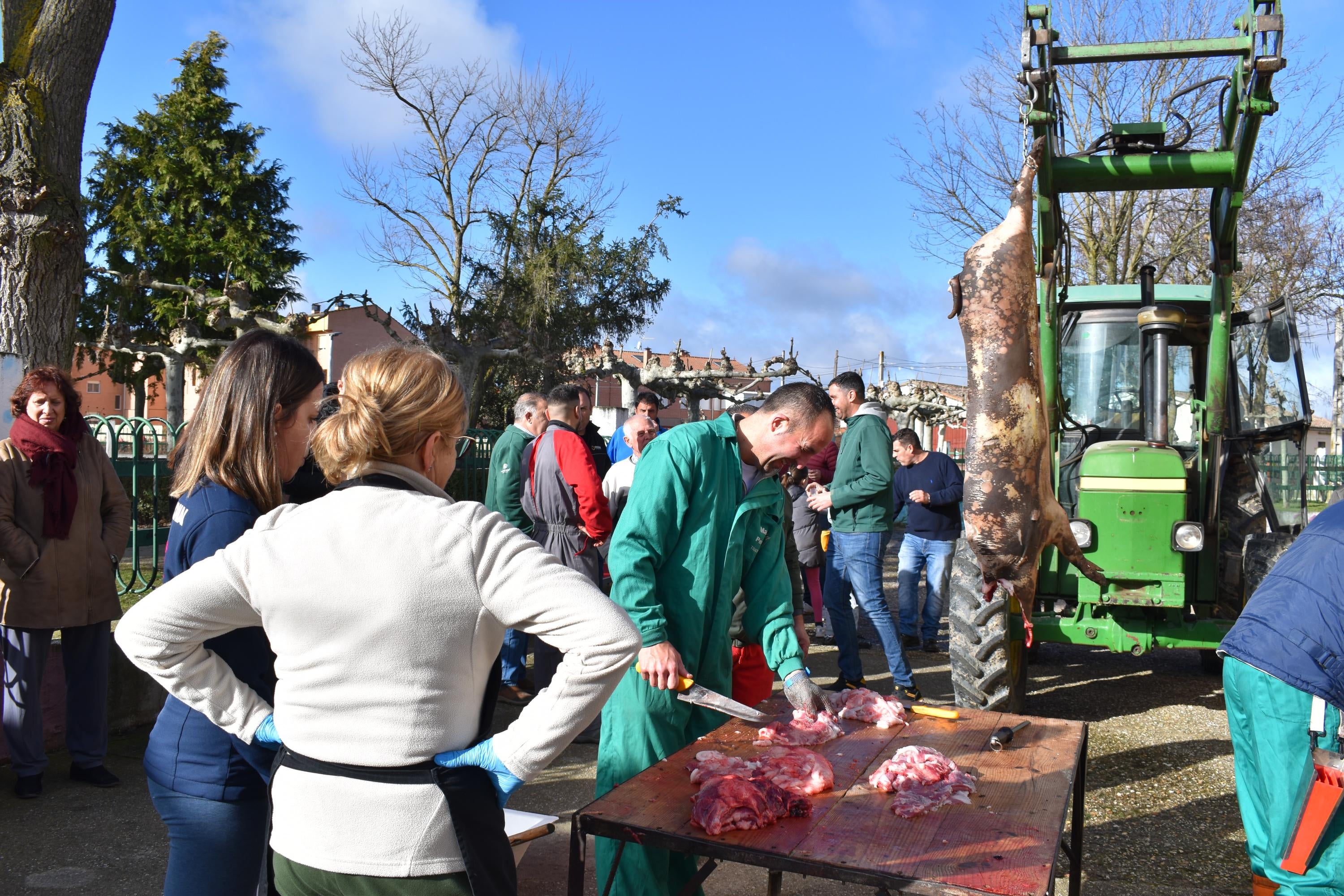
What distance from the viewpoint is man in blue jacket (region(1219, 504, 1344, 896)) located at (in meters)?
2.60

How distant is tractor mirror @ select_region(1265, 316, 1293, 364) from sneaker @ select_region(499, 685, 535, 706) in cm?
540

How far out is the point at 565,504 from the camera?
247 inches

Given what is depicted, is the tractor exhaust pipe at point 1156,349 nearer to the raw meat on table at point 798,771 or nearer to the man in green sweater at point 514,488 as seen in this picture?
the man in green sweater at point 514,488

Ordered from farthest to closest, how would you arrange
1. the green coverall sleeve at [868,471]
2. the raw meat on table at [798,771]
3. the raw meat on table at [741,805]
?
the green coverall sleeve at [868,471]
the raw meat on table at [798,771]
the raw meat on table at [741,805]

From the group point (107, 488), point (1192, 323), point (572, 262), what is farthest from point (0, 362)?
point (572, 262)

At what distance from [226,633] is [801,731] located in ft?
6.12

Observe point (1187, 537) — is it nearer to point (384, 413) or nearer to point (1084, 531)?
point (1084, 531)

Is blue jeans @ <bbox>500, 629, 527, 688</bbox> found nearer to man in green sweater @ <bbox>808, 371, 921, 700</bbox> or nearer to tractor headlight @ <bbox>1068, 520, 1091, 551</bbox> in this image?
man in green sweater @ <bbox>808, 371, 921, 700</bbox>

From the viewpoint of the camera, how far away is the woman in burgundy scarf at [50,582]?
463 centimetres

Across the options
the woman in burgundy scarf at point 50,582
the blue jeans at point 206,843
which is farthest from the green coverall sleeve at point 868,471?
the blue jeans at point 206,843

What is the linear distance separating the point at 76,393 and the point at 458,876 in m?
4.11

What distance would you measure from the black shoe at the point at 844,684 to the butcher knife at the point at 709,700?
3547 mm

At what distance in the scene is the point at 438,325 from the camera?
21.8m

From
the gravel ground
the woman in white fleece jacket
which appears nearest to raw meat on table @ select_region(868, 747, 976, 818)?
the woman in white fleece jacket
